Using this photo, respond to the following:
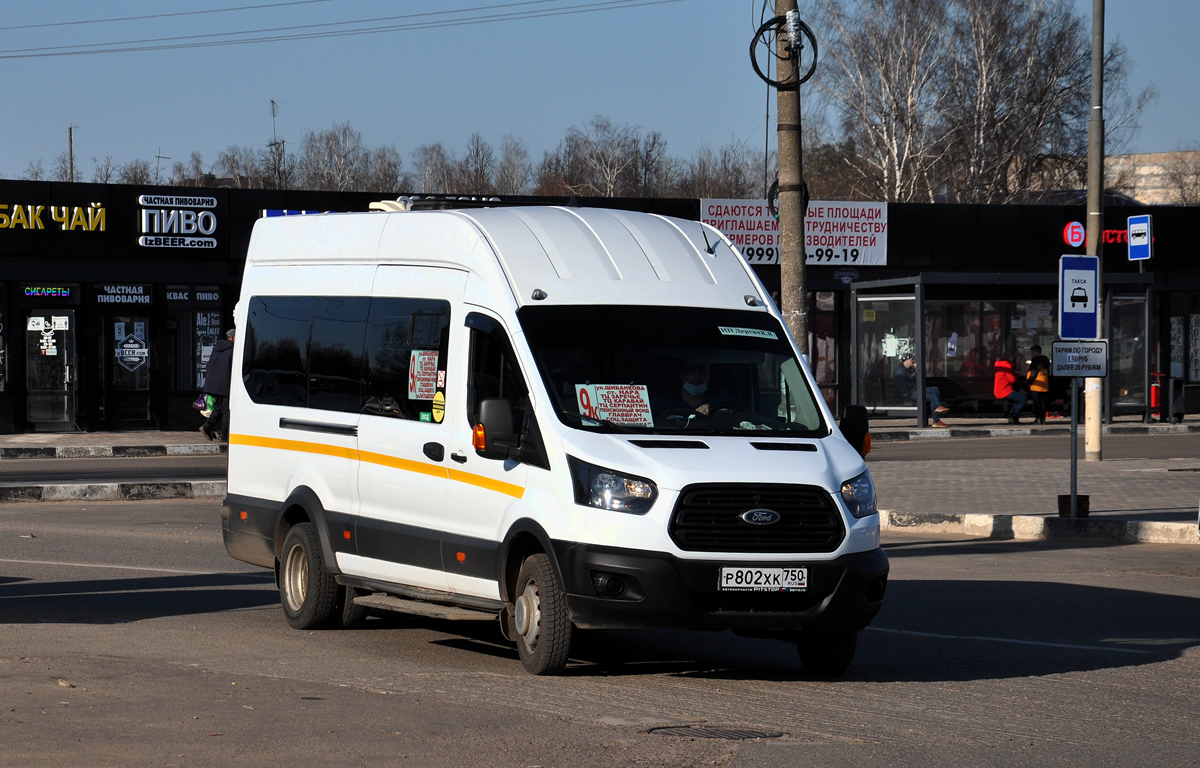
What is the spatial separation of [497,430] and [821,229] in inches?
1032

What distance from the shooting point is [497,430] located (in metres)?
7.41

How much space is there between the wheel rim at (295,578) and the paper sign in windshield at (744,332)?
9.68 feet

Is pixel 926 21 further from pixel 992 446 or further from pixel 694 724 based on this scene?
pixel 694 724

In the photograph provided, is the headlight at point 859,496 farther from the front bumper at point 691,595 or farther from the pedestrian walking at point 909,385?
the pedestrian walking at point 909,385

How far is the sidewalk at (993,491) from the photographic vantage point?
48.5 ft

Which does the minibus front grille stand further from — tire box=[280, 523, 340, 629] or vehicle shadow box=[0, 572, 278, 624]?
vehicle shadow box=[0, 572, 278, 624]

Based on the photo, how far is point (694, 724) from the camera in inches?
252

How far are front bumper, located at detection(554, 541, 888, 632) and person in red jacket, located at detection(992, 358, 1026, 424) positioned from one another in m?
24.9

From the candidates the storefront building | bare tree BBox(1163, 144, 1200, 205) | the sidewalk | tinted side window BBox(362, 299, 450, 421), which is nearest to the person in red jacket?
the storefront building

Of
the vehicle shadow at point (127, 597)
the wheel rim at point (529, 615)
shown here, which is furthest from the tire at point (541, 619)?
the vehicle shadow at point (127, 597)

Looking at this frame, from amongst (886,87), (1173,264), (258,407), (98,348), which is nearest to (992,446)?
(1173,264)

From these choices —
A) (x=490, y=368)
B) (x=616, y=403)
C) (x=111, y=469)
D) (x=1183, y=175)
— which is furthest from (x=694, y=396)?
(x=1183, y=175)

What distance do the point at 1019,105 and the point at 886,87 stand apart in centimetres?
548

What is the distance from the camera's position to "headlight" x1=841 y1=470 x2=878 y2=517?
7324mm
